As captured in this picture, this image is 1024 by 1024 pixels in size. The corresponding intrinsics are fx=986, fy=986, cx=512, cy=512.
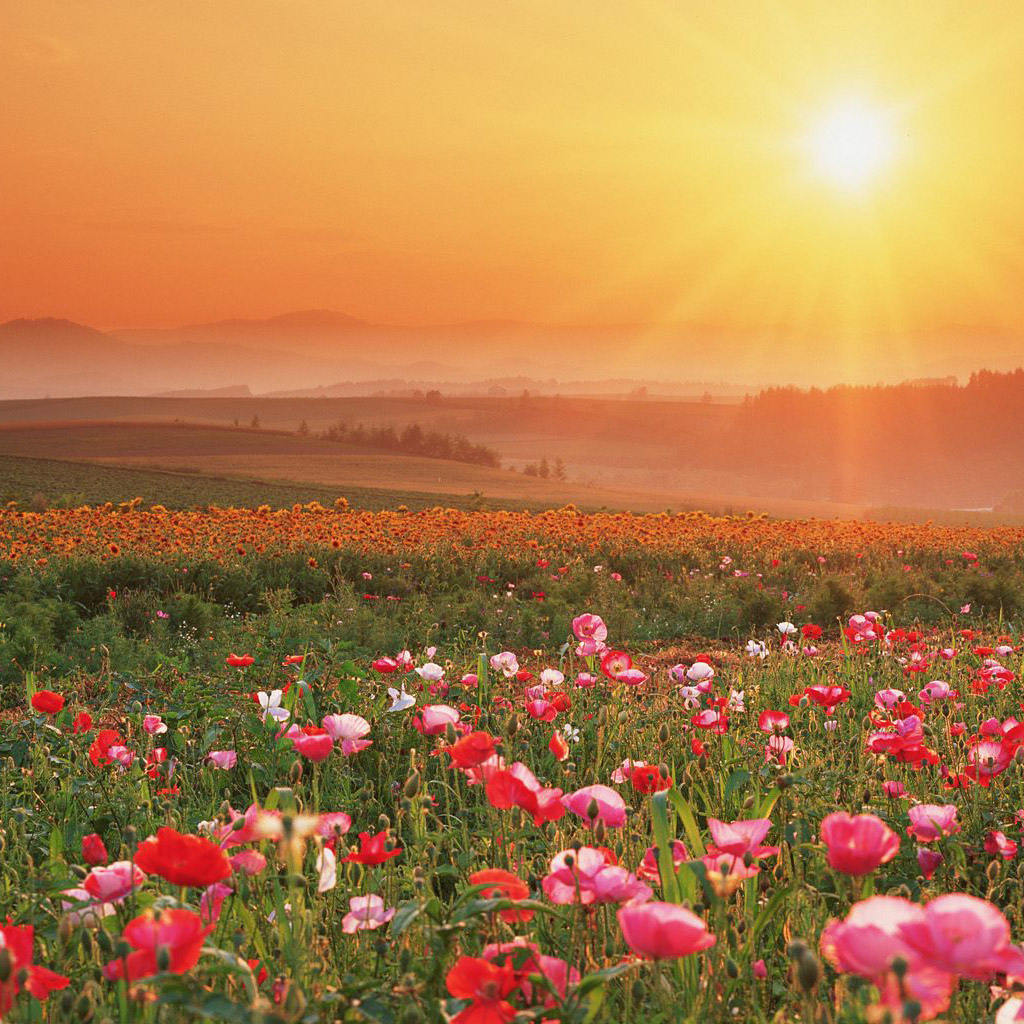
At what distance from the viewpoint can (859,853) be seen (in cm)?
141

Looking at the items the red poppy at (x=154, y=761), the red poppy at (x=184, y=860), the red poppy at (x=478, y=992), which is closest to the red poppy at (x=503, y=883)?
the red poppy at (x=478, y=992)

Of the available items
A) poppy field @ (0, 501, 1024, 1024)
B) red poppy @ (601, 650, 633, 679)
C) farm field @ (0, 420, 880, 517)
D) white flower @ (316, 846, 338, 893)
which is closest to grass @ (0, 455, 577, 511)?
farm field @ (0, 420, 880, 517)

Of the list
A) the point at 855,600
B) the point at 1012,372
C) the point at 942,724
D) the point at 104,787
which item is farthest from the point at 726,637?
the point at 1012,372

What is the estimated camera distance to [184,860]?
1492 mm

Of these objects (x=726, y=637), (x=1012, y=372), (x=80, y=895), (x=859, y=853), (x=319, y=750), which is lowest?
(x=726, y=637)

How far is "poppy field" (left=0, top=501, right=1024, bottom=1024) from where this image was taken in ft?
4.96

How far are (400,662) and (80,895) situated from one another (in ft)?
7.26

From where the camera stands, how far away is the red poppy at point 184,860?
1.48 meters

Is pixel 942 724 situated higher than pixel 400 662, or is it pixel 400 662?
pixel 400 662

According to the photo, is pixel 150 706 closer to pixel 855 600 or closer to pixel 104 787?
pixel 104 787

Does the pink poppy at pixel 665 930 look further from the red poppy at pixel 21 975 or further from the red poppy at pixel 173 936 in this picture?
the red poppy at pixel 21 975

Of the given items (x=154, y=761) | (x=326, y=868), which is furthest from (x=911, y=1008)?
(x=154, y=761)

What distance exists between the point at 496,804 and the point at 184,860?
0.59 meters

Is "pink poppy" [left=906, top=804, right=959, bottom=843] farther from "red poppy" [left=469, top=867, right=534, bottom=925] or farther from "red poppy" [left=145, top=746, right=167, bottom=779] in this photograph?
"red poppy" [left=145, top=746, right=167, bottom=779]
